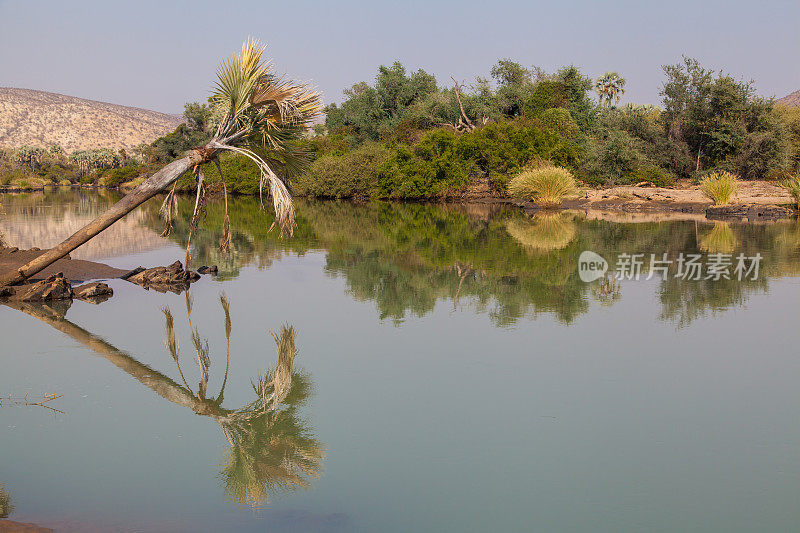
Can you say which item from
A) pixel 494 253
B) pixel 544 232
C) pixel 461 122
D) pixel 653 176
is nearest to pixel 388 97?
pixel 461 122

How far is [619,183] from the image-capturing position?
31641 mm

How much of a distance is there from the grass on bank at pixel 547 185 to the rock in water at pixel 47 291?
20555mm

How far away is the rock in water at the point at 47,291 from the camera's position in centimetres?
968

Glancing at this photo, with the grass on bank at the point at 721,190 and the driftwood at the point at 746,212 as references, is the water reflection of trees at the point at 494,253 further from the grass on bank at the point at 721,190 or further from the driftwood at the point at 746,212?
the grass on bank at the point at 721,190

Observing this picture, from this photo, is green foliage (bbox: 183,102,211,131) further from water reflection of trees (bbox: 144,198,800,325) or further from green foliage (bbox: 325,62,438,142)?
water reflection of trees (bbox: 144,198,800,325)

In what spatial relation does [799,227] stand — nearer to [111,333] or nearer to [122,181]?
[111,333]

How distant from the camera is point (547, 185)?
27.5 metres

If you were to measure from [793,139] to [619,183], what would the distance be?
938cm

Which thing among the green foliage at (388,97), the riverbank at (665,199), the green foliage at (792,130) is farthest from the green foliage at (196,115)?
the green foliage at (792,130)

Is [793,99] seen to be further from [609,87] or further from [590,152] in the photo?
[590,152]

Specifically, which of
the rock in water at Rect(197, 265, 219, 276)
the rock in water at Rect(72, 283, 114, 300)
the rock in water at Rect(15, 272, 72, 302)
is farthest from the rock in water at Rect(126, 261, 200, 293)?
the rock in water at Rect(15, 272, 72, 302)

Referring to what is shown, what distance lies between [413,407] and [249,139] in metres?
6.54

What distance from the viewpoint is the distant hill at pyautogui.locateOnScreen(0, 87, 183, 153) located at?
109 m

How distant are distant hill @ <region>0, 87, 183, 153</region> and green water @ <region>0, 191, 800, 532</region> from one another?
110 metres
